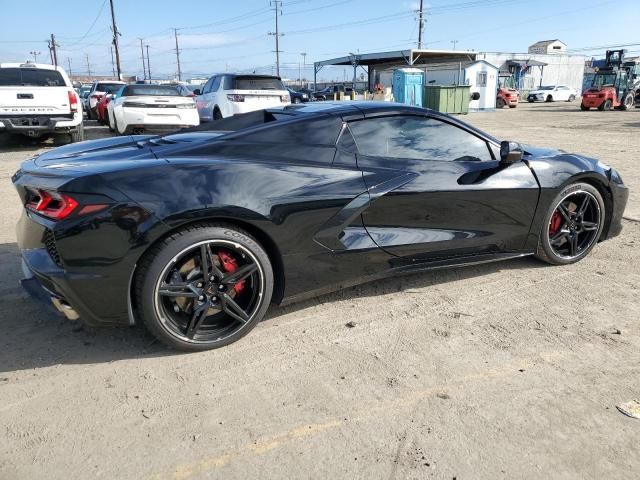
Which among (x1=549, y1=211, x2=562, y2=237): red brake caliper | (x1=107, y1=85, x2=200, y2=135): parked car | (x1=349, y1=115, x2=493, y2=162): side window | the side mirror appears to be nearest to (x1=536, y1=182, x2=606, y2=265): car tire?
(x1=549, y1=211, x2=562, y2=237): red brake caliper

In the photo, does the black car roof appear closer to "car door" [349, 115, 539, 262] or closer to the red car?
"car door" [349, 115, 539, 262]

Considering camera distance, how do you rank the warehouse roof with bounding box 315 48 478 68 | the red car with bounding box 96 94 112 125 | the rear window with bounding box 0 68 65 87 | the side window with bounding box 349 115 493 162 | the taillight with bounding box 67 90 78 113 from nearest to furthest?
the side window with bounding box 349 115 493 162, the rear window with bounding box 0 68 65 87, the taillight with bounding box 67 90 78 113, the red car with bounding box 96 94 112 125, the warehouse roof with bounding box 315 48 478 68

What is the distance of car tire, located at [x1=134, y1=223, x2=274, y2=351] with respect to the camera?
2.65 m

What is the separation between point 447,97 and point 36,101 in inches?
906

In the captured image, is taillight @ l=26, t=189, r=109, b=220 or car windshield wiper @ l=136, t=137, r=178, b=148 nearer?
taillight @ l=26, t=189, r=109, b=220

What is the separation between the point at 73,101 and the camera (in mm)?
10547

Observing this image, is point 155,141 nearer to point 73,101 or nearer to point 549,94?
point 73,101

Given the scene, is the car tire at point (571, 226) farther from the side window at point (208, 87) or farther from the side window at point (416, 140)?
the side window at point (208, 87)

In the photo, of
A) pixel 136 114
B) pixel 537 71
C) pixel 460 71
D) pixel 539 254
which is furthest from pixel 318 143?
pixel 537 71

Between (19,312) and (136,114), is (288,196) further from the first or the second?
(136,114)

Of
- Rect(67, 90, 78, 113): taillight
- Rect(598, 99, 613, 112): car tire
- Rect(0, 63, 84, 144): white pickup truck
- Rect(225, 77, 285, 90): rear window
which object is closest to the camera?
Rect(0, 63, 84, 144): white pickup truck

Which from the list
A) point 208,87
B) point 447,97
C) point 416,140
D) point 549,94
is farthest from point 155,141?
point 549,94

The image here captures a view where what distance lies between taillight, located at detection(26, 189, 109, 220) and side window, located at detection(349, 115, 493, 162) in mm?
1662

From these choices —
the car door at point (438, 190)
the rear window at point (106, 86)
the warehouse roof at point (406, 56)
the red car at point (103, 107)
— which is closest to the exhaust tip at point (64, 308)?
the car door at point (438, 190)
